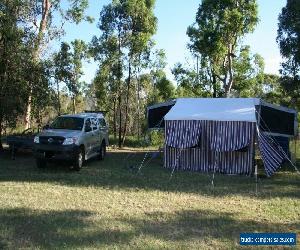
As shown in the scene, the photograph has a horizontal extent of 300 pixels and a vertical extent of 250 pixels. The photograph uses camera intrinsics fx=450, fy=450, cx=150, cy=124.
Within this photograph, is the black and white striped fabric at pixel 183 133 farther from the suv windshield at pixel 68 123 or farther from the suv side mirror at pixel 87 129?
the suv windshield at pixel 68 123

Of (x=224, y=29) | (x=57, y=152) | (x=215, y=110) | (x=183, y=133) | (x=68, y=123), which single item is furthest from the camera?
(x=224, y=29)

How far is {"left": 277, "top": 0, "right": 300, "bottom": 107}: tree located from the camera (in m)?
19.5

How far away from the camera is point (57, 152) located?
1449cm

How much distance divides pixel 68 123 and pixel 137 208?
6.89 metres

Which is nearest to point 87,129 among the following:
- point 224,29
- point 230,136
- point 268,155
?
point 230,136

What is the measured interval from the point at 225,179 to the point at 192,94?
15.4 m

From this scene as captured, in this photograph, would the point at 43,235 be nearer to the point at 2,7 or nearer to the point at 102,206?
the point at 102,206

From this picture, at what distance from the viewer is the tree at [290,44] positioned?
19.5 meters

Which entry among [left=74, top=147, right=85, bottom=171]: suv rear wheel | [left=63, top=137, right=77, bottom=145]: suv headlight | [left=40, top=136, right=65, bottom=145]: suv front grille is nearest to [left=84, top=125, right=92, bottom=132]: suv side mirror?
[left=74, top=147, right=85, bottom=171]: suv rear wheel

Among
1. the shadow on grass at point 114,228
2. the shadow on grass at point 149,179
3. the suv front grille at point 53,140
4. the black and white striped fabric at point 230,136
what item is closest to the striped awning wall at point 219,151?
the black and white striped fabric at point 230,136

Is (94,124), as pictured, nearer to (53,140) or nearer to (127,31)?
(53,140)

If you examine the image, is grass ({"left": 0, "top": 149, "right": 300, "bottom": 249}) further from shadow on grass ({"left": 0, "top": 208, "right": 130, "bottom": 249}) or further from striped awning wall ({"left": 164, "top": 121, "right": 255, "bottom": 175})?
striped awning wall ({"left": 164, "top": 121, "right": 255, "bottom": 175})

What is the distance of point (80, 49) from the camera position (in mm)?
32219

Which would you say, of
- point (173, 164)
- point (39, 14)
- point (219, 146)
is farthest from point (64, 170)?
point (39, 14)
